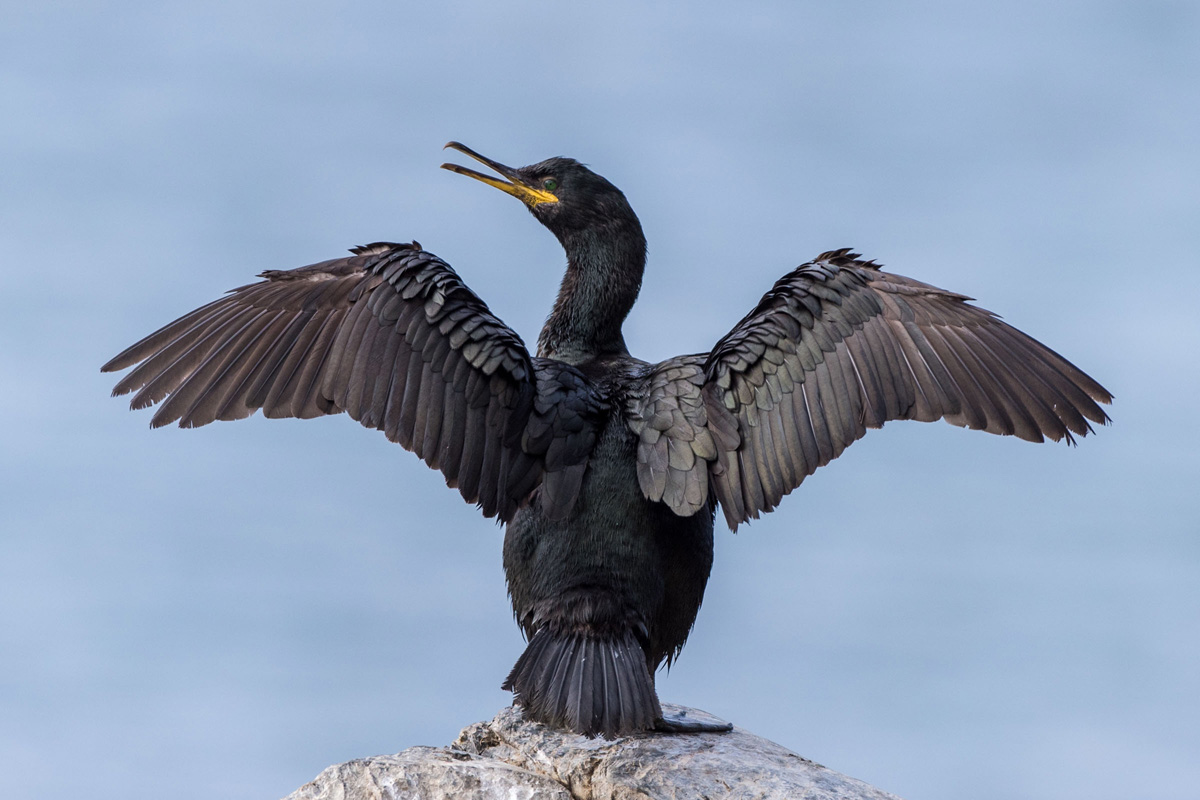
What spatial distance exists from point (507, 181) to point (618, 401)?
5.95ft

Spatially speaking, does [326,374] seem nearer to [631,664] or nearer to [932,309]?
[631,664]

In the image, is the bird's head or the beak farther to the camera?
the beak

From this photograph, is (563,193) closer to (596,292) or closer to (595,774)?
(596,292)

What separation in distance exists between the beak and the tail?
2496 mm

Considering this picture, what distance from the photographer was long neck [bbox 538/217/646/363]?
6.50 m

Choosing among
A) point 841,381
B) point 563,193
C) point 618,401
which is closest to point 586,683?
point 618,401

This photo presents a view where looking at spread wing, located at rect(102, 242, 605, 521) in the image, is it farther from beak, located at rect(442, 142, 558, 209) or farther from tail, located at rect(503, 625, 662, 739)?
beak, located at rect(442, 142, 558, 209)

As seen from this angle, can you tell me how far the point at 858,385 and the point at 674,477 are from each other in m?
0.88

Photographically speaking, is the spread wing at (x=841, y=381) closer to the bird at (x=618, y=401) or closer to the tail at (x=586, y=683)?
the bird at (x=618, y=401)

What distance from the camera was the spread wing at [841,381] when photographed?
218 inches

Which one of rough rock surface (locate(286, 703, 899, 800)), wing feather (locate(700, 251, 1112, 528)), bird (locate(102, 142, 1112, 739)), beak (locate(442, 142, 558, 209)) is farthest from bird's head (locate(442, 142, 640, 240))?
rough rock surface (locate(286, 703, 899, 800))

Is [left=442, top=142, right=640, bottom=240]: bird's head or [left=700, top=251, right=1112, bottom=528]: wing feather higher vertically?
[left=442, top=142, right=640, bottom=240]: bird's head

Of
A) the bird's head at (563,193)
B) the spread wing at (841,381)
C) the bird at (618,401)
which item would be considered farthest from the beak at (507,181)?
the spread wing at (841,381)

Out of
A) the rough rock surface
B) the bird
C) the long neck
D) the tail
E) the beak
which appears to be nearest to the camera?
the tail
